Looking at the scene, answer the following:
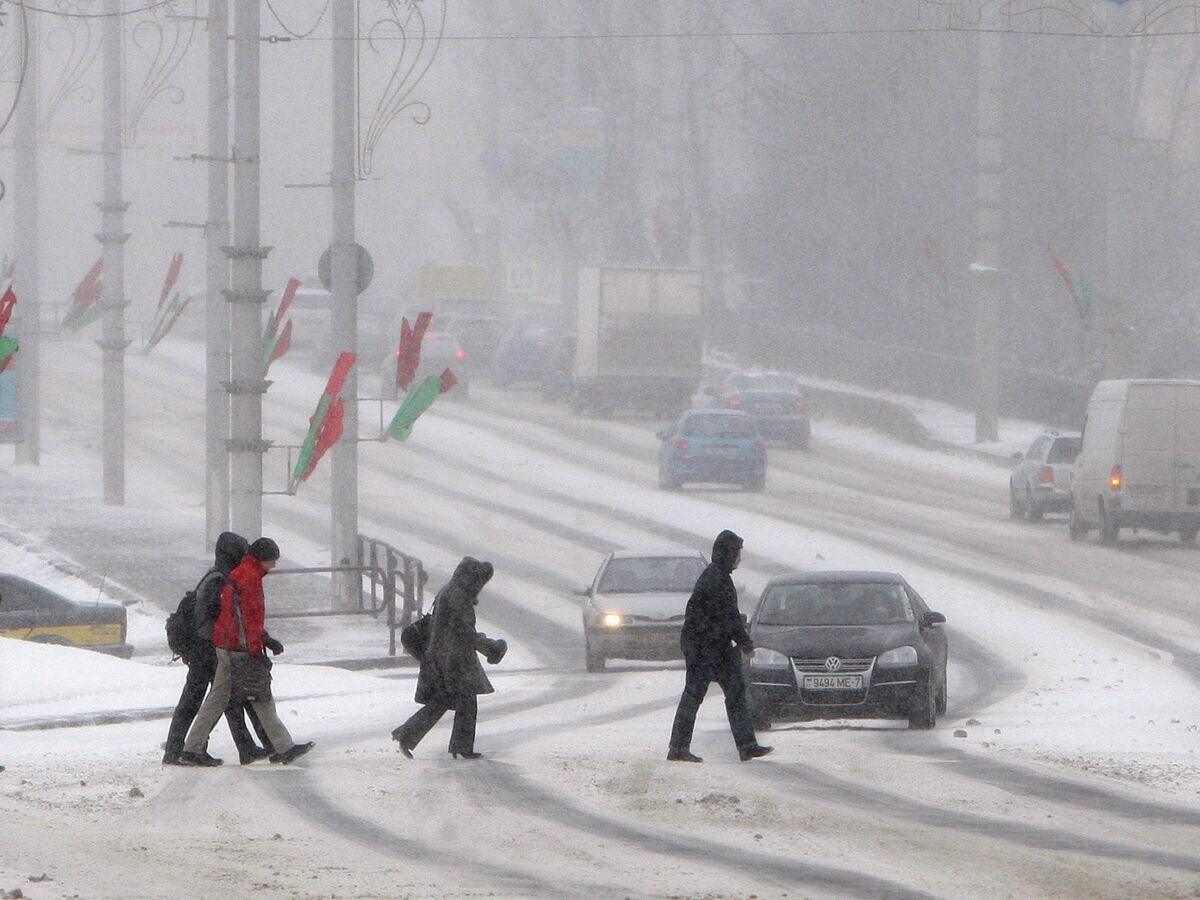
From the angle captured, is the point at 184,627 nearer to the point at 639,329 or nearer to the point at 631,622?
the point at 631,622

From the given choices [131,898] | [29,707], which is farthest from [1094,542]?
[131,898]

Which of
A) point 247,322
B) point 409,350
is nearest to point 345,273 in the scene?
point 409,350

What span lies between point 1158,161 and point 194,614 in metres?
52.9

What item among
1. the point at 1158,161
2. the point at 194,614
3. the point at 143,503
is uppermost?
the point at 1158,161

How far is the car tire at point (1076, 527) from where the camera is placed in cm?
3316

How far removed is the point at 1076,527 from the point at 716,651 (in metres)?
21.4

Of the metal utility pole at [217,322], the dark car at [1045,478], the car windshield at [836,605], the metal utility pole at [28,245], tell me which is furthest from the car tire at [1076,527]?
the metal utility pole at [28,245]

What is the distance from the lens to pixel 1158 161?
2415 inches

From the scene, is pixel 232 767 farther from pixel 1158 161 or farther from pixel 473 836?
pixel 1158 161

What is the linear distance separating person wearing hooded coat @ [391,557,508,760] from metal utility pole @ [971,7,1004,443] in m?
33.4

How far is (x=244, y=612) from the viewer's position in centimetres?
1272

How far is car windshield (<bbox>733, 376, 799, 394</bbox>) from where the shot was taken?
52272 millimetres

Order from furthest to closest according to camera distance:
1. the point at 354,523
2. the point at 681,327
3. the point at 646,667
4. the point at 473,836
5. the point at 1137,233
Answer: the point at 1137,233 < the point at 681,327 < the point at 354,523 < the point at 646,667 < the point at 473,836

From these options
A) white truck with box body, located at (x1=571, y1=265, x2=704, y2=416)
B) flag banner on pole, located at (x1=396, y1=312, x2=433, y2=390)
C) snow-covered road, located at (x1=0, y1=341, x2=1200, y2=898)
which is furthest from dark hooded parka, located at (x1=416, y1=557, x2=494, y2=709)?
white truck with box body, located at (x1=571, y1=265, x2=704, y2=416)
